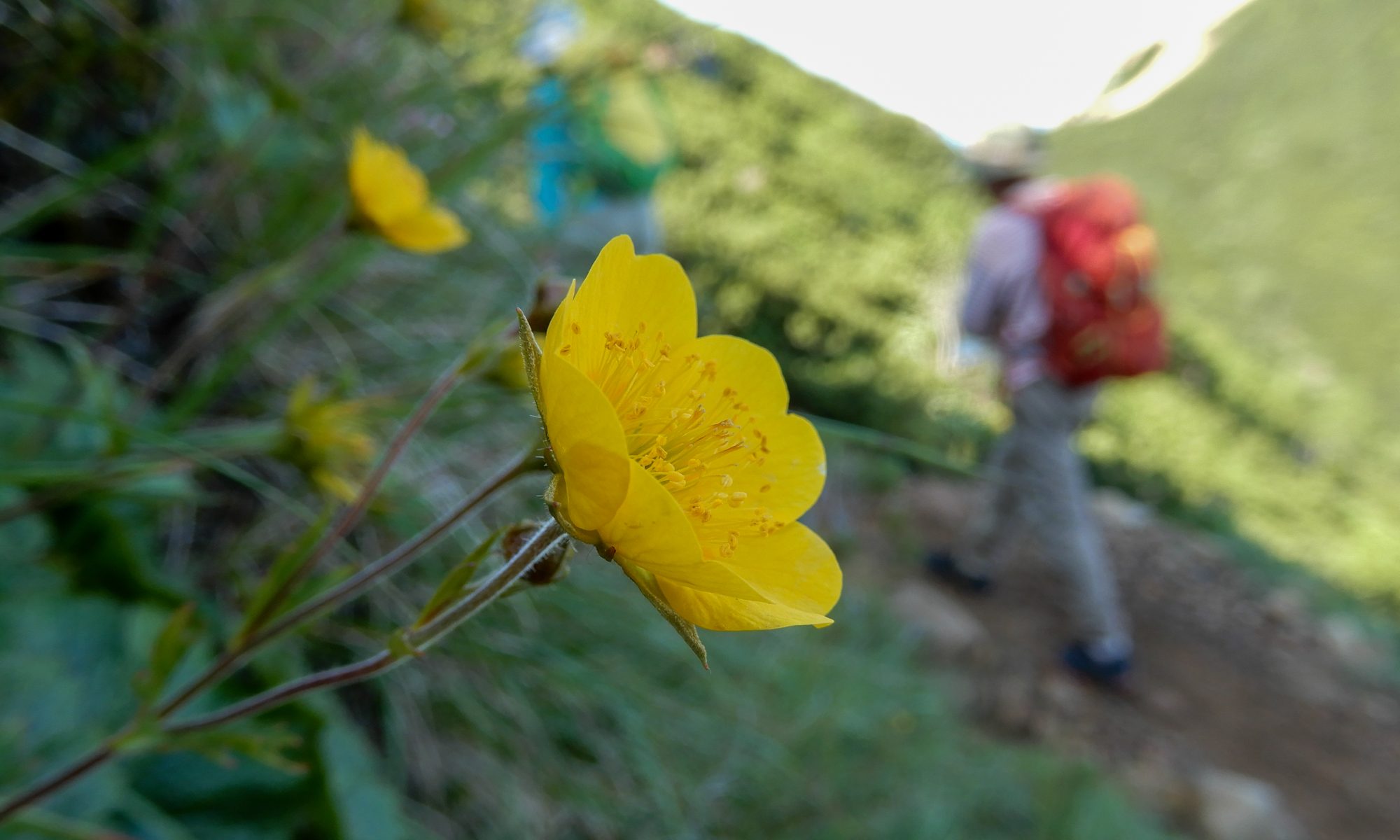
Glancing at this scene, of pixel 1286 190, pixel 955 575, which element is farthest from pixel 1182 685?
pixel 1286 190

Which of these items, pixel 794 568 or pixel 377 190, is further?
pixel 377 190

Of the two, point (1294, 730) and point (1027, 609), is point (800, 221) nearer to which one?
point (1027, 609)

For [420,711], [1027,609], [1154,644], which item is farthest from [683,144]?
[420,711]

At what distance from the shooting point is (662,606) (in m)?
0.36

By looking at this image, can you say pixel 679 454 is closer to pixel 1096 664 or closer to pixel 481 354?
pixel 481 354

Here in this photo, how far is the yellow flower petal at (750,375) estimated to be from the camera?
0.48 m

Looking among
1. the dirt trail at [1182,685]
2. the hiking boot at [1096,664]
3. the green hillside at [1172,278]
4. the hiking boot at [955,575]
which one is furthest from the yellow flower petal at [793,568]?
the hiking boot at [955,575]

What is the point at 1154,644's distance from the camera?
400 centimetres

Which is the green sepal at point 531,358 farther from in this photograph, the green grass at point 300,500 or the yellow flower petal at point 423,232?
the yellow flower petal at point 423,232

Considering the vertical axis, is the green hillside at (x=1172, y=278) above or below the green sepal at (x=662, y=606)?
below

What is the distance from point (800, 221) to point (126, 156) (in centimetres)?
484

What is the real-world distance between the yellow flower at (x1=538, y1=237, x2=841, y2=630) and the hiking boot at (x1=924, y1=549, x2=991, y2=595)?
3.65 metres

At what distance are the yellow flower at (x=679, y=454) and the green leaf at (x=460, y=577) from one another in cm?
4

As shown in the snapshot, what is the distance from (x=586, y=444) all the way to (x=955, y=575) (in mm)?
3841
